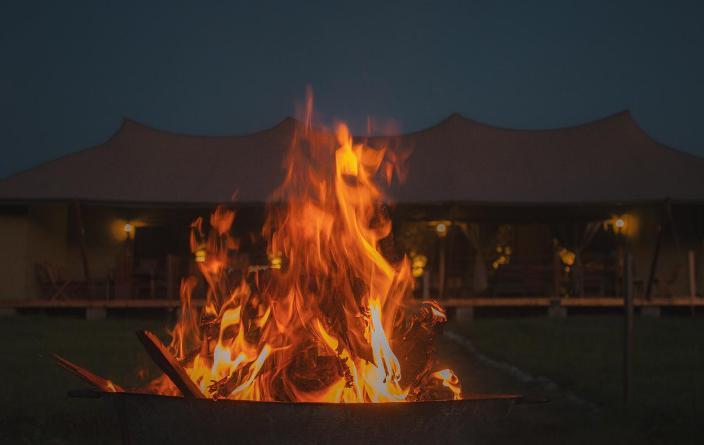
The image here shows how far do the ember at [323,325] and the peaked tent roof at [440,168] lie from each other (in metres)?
11.0

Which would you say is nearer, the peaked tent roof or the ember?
the ember

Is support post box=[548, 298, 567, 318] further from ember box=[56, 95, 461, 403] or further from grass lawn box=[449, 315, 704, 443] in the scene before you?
ember box=[56, 95, 461, 403]

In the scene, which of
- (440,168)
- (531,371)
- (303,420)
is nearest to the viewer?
(303,420)

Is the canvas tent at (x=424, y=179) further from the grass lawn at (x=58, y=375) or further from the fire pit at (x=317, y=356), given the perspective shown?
the fire pit at (x=317, y=356)

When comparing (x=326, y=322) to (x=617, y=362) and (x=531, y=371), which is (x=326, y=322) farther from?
(x=617, y=362)

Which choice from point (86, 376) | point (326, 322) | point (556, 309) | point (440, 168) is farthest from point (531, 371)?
point (440, 168)

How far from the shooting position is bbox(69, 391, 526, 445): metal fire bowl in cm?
295

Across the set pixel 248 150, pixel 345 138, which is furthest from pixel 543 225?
pixel 345 138

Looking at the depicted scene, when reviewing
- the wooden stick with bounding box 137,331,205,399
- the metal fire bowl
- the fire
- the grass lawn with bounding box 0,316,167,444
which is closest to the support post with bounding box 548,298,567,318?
the grass lawn with bounding box 0,316,167,444

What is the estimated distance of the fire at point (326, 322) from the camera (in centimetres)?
345

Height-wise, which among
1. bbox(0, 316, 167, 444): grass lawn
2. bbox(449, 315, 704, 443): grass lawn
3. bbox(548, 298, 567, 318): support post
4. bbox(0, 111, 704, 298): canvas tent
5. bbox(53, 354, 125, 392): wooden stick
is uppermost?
bbox(0, 111, 704, 298): canvas tent

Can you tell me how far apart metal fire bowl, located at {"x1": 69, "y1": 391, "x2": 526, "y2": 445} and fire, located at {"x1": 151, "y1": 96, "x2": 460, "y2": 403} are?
39 centimetres

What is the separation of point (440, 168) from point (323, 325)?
43.5 feet

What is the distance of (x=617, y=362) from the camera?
7.82 m
